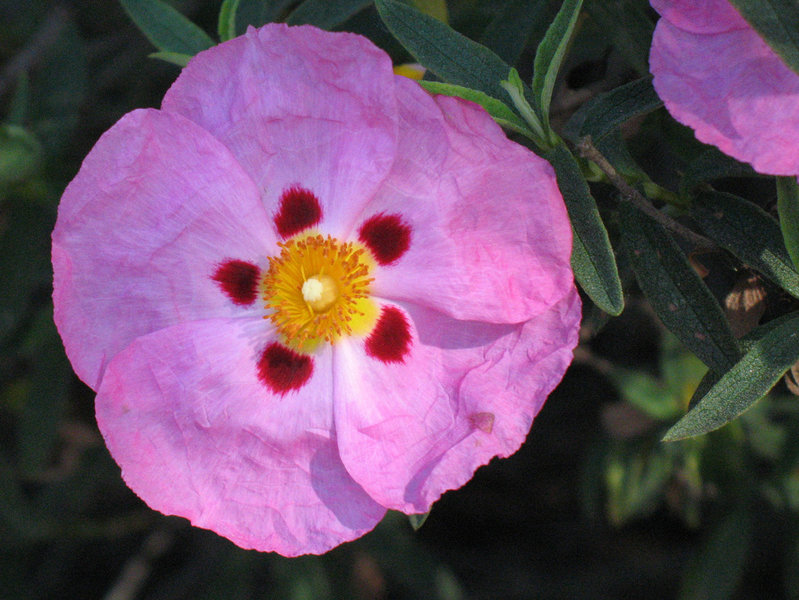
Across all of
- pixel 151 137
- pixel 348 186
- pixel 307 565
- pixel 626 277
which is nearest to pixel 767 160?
pixel 626 277

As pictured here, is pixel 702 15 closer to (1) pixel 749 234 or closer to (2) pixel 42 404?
(1) pixel 749 234

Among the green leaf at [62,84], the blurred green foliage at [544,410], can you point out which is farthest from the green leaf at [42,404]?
the green leaf at [62,84]

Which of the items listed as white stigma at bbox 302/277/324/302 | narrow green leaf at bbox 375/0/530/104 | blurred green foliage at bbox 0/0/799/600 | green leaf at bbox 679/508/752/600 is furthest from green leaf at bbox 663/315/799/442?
green leaf at bbox 679/508/752/600

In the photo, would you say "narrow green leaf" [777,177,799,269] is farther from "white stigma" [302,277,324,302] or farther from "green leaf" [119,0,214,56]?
"green leaf" [119,0,214,56]

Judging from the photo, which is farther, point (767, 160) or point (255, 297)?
point (255, 297)

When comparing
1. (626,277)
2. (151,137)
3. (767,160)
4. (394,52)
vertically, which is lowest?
(626,277)

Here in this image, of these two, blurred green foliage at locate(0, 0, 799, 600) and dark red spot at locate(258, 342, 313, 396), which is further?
dark red spot at locate(258, 342, 313, 396)

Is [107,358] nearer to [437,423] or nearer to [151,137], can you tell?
[151,137]
